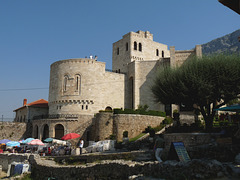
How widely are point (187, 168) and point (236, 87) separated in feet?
37.9

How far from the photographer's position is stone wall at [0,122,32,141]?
3464cm

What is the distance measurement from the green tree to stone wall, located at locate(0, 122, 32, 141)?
79.6 ft

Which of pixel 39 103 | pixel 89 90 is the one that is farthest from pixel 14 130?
pixel 89 90

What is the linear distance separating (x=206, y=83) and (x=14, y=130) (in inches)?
1142

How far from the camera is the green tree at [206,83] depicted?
58.7 feet

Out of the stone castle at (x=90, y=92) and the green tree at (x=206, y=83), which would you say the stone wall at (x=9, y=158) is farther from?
the green tree at (x=206, y=83)

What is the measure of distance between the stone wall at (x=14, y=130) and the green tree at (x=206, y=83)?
24.3 m

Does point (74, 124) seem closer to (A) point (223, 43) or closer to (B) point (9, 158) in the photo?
(B) point (9, 158)

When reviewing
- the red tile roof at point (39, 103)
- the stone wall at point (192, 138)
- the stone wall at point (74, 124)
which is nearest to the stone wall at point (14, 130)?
the red tile roof at point (39, 103)

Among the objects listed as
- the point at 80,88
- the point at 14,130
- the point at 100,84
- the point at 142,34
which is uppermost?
the point at 142,34


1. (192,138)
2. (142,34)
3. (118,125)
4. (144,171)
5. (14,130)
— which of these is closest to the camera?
(144,171)

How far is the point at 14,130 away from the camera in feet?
116

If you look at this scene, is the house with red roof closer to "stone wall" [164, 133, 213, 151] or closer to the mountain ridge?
"stone wall" [164, 133, 213, 151]

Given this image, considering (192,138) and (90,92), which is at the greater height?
(90,92)
